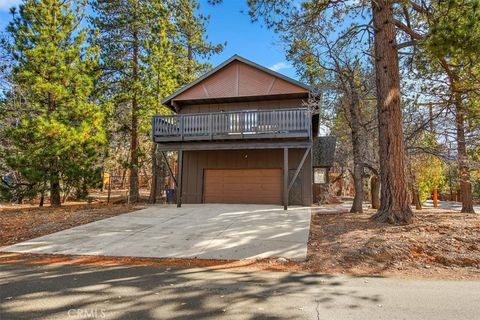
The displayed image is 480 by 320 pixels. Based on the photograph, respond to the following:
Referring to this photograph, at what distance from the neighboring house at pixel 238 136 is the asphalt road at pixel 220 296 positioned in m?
7.53

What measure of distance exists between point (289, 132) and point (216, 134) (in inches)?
120

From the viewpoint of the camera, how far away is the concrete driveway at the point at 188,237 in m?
6.54

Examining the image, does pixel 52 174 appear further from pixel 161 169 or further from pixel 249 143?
pixel 249 143

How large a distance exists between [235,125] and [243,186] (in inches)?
127

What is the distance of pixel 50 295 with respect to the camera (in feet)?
13.5

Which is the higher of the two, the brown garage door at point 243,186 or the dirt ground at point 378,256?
the brown garage door at point 243,186

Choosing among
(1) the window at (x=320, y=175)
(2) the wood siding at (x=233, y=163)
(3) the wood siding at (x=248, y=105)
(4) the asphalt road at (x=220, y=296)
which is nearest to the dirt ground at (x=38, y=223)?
(4) the asphalt road at (x=220, y=296)

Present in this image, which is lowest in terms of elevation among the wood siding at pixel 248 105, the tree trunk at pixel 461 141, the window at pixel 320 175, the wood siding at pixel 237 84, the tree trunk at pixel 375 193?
the tree trunk at pixel 375 193

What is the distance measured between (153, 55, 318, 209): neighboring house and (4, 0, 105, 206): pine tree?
323 cm

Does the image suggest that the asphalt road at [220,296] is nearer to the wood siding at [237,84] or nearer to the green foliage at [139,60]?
the wood siding at [237,84]

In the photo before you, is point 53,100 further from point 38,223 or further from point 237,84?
point 237,84

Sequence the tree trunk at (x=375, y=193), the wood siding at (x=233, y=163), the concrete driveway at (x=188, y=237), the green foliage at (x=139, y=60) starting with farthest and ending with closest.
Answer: the green foliage at (x=139, y=60) → the tree trunk at (x=375, y=193) → the wood siding at (x=233, y=163) → the concrete driveway at (x=188, y=237)

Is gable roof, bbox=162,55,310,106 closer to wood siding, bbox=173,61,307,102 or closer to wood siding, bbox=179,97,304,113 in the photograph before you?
wood siding, bbox=173,61,307,102

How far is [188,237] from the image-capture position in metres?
7.65
